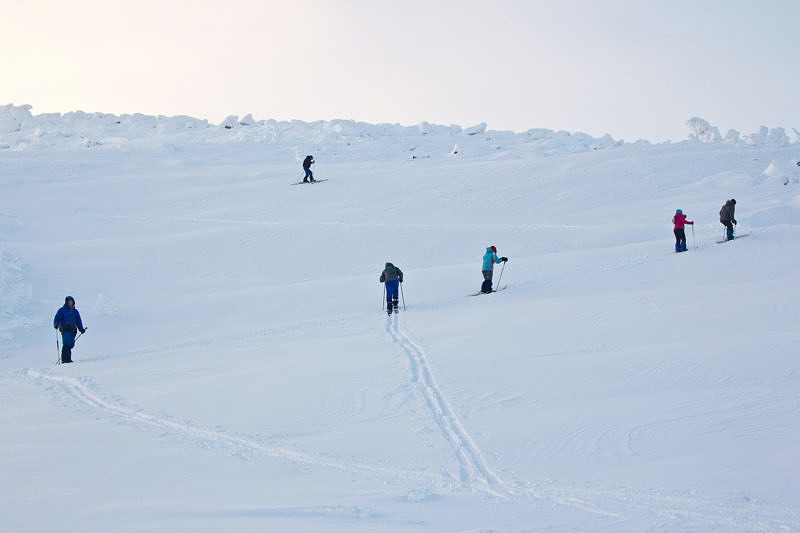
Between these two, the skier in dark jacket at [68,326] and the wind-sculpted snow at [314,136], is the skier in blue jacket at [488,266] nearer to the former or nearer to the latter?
the skier in dark jacket at [68,326]

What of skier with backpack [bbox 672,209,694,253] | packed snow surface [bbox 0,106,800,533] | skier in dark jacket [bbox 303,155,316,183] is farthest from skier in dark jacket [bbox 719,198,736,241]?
skier in dark jacket [bbox 303,155,316,183]

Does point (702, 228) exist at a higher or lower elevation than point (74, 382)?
higher

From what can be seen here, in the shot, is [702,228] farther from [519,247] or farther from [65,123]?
[65,123]

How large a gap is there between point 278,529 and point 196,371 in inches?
239

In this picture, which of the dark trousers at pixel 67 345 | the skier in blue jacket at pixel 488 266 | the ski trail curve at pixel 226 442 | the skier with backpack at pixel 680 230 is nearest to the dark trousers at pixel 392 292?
the skier in blue jacket at pixel 488 266

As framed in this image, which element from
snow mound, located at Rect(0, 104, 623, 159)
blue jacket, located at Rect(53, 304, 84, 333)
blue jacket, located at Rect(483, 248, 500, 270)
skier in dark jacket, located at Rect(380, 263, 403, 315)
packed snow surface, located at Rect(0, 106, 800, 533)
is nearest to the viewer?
packed snow surface, located at Rect(0, 106, 800, 533)

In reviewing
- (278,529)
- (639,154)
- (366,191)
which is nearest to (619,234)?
(366,191)

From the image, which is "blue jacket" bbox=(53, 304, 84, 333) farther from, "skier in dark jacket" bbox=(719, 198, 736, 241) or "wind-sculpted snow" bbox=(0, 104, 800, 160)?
"wind-sculpted snow" bbox=(0, 104, 800, 160)

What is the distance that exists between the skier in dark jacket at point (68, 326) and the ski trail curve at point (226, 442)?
380cm

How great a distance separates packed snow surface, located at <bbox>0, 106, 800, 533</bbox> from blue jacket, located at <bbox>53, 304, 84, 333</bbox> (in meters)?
0.79

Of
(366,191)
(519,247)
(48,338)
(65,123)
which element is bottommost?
(48,338)

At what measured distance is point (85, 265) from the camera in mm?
21141

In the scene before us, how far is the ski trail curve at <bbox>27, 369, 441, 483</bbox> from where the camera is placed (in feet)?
20.1

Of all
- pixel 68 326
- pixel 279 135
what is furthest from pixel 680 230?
pixel 279 135
